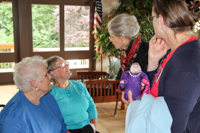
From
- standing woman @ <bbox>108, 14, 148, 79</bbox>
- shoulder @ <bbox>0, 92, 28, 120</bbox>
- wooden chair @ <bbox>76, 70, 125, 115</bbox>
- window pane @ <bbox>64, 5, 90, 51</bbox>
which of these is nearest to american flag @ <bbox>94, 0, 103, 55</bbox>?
window pane @ <bbox>64, 5, 90, 51</bbox>

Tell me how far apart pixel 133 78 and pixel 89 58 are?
4843mm

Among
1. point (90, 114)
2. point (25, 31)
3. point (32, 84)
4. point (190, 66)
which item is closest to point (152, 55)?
point (190, 66)

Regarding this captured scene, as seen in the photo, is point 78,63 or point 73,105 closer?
point 73,105

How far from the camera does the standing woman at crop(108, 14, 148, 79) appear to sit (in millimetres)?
1926

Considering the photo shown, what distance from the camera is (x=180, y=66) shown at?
2.78ft

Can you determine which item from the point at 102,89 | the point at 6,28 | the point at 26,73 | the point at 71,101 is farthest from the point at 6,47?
the point at 26,73

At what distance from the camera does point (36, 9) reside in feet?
18.8

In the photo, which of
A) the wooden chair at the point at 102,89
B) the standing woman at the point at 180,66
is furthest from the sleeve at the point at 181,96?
the wooden chair at the point at 102,89

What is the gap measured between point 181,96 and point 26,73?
117cm

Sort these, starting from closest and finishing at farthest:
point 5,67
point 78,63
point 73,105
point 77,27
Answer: point 73,105, point 5,67, point 77,27, point 78,63

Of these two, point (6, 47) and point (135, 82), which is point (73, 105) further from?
point (6, 47)

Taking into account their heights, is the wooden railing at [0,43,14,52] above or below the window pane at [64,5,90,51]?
below

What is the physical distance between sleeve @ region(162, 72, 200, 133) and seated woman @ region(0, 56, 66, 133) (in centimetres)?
100

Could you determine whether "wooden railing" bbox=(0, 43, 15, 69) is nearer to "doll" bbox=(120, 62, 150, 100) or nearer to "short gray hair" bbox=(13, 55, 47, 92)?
"short gray hair" bbox=(13, 55, 47, 92)
